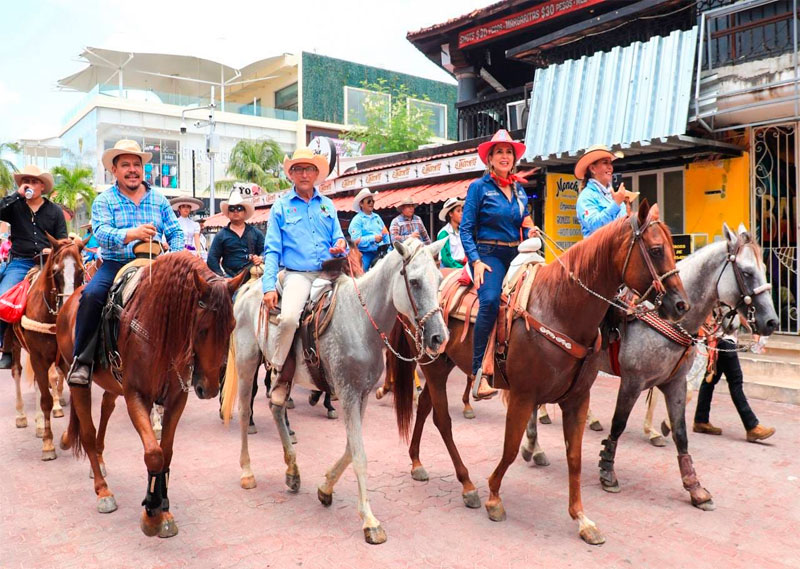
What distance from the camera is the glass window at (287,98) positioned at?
47625 mm

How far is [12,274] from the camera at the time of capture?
695 centimetres

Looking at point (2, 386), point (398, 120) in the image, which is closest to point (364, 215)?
point (2, 386)

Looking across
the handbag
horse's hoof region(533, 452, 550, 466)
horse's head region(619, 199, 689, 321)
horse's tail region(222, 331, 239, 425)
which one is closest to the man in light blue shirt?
horse's tail region(222, 331, 239, 425)

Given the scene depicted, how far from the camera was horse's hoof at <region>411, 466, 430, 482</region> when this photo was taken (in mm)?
5227

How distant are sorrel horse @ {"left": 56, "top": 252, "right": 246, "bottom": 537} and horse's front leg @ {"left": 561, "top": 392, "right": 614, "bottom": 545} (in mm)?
2485

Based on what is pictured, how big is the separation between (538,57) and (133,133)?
34.1 m

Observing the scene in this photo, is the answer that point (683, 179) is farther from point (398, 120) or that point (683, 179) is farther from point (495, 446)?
point (398, 120)

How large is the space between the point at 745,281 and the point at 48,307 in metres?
6.65

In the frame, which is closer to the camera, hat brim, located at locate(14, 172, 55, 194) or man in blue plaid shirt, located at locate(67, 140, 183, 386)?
man in blue plaid shirt, located at locate(67, 140, 183, 386)

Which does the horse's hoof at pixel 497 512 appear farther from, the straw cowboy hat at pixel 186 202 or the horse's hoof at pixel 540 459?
the straw cowboy hat at pixel 186 202

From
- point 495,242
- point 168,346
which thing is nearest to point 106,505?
point 168,346

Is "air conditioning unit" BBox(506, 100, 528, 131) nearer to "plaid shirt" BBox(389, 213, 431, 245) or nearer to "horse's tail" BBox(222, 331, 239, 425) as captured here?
"plaid shirt" BBox(389, 213, 431, 245)

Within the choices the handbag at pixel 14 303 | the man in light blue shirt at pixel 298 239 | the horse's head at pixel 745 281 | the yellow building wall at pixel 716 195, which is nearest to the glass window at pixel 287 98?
the yellow building wall at pixel 716 195

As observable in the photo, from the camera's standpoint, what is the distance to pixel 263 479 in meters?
5.30
